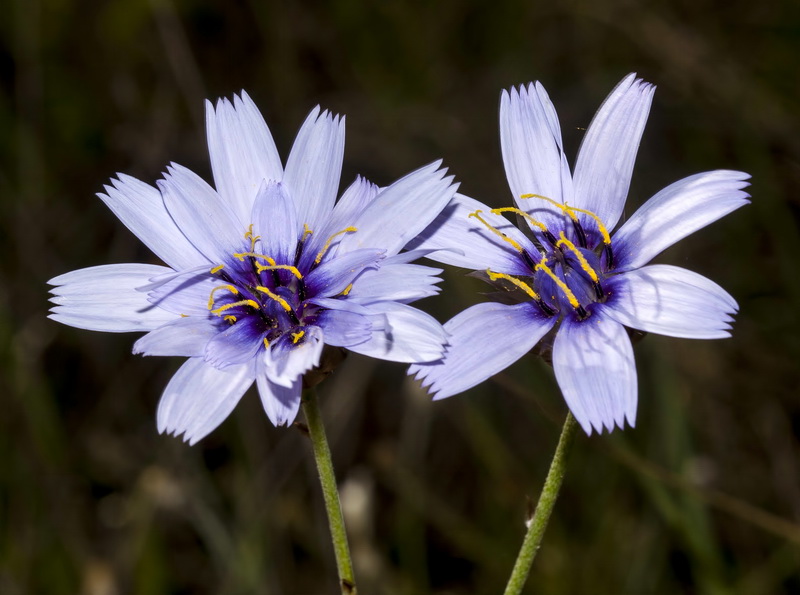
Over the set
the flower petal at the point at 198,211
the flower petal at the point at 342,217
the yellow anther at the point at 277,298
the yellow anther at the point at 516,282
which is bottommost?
the yellow anther at the point at 516,282

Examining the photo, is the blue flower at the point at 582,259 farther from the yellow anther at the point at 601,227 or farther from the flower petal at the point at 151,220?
the flower petal at the point at 151,220

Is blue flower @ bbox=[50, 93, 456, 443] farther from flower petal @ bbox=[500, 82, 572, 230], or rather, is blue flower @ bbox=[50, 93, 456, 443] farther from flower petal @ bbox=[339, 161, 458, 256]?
flower petal @ bbox=[500, 82, 572, 230]

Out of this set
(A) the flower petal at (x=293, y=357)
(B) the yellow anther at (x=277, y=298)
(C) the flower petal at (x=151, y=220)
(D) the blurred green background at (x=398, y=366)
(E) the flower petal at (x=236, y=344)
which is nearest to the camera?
(A) the flower petal at (x=293, y=357)

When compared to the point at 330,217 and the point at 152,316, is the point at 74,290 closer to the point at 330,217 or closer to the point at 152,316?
the point at 152,316

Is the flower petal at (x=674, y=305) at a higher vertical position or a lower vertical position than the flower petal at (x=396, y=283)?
lower

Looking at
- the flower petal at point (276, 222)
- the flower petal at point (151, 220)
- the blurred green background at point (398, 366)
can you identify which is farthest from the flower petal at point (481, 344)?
the blurred green background at point (398, 366)
